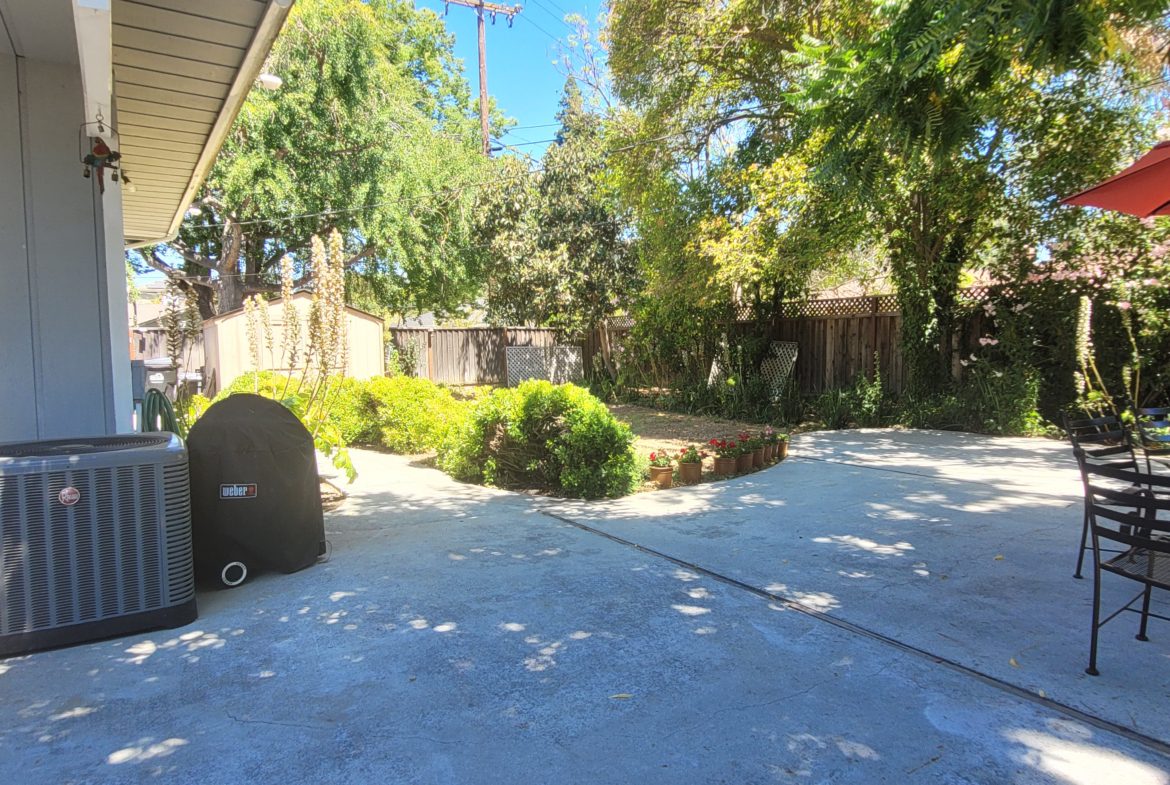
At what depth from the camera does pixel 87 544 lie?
Result: 3.03m

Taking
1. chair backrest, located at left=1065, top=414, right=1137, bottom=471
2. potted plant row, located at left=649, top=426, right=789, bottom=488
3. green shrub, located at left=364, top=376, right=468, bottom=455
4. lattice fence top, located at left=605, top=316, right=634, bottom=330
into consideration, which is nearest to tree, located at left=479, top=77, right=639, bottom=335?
lattice fence top, located at left=605, top=316, right=634, bottom=330

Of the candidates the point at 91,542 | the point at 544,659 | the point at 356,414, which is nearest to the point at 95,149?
the point at 91,542

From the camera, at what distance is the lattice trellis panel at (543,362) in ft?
60.1

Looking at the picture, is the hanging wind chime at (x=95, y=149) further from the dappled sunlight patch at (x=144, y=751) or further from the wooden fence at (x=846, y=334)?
the wooden fence at (x=846, y=334)

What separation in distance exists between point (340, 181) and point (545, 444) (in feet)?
38.1

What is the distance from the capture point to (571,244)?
17.6m

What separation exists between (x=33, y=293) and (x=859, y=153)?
16.9ft

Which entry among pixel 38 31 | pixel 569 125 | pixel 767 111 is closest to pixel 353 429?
pixel 38 31

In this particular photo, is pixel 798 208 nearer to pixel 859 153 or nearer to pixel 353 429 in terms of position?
pixel 859 153

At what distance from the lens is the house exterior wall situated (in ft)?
12.4

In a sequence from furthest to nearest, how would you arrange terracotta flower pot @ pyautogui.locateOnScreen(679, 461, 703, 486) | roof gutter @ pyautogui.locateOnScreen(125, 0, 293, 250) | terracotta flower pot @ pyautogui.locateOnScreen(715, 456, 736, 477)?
terracotta flower pot @ pyautogui.locateOnScreen(715, 456, 736, 477) → terracotta flower pot @ pyautogui.locateOnScreen(679, 461, 703, 486) → roof gutter @ pyautogui.locateOnScreen(125, 0, 293, 250)

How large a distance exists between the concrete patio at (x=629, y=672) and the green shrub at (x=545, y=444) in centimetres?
144

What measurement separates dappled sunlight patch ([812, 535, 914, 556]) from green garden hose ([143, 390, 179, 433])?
502 centimetres

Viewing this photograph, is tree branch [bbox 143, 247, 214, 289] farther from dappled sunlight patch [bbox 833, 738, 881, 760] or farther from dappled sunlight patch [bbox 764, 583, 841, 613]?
dappled sunlight patch [bbox 833, 738, 881, 760]
